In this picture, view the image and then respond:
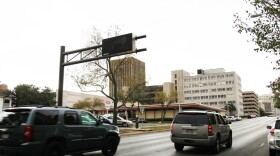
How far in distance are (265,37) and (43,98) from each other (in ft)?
187

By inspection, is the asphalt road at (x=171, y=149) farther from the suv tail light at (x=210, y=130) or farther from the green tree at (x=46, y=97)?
the green tree at (x=46, y=97)

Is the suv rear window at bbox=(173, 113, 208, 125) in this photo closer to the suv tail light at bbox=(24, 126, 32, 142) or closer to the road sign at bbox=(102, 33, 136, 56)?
the road sign at bbox=(102, 33, 136, 56)

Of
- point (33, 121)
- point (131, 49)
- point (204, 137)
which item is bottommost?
point (204, 137)

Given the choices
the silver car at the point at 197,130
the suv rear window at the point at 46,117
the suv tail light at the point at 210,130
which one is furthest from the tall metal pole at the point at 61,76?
the suv tail light at the point at 210,130

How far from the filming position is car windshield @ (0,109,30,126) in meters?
8.08

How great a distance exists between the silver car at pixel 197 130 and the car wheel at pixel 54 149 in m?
5.39

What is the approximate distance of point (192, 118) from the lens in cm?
1230

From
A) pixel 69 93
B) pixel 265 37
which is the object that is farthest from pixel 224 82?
pixel 265 37

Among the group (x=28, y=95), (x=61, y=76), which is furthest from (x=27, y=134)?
(x=28, y=95)

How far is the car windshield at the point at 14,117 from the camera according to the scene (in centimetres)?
808

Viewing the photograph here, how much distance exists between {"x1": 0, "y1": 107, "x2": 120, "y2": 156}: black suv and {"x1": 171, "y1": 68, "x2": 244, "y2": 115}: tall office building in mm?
132273

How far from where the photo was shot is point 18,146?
25.6 ft

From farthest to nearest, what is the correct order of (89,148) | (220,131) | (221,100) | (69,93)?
(221,100) < (69,93) < (220,131) < (89,148)

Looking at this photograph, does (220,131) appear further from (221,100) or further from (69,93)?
(221,100)
